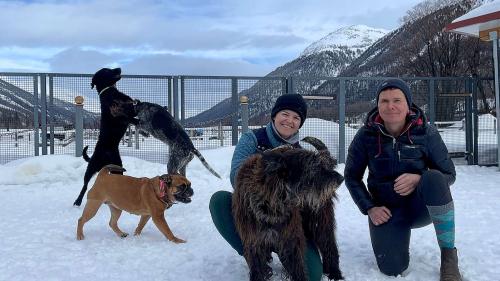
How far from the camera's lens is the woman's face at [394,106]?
3.39 metres

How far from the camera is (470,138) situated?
1012 centimetres

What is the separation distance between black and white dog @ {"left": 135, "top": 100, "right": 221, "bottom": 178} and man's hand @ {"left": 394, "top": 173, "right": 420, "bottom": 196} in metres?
3.61

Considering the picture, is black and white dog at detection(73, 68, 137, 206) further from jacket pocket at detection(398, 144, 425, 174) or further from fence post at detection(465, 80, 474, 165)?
fence post at detection(465, 80, 474, 165)

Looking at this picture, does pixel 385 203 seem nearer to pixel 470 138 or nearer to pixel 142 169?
pixel 142 169

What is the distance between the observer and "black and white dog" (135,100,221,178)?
6.41 meters

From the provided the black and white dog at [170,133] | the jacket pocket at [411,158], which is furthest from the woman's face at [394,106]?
the black and white dog at [170,133]

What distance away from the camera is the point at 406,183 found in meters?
3.33

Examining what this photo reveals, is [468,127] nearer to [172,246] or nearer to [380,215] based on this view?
[380,215]

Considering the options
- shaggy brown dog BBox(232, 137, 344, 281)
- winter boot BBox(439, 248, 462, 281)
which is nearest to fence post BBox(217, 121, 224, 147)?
shaggy brown dog BBox(232, 137, 344, 281)

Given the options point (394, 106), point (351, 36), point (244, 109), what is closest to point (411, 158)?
point (394, 106)

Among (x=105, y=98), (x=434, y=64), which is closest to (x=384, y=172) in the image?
(x=105, y=98)

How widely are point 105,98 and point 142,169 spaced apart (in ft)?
9.09

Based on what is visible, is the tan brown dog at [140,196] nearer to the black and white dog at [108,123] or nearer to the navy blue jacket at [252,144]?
the navy blue jacket at [252,144]

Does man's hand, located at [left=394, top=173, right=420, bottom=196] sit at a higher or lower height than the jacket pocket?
lower
